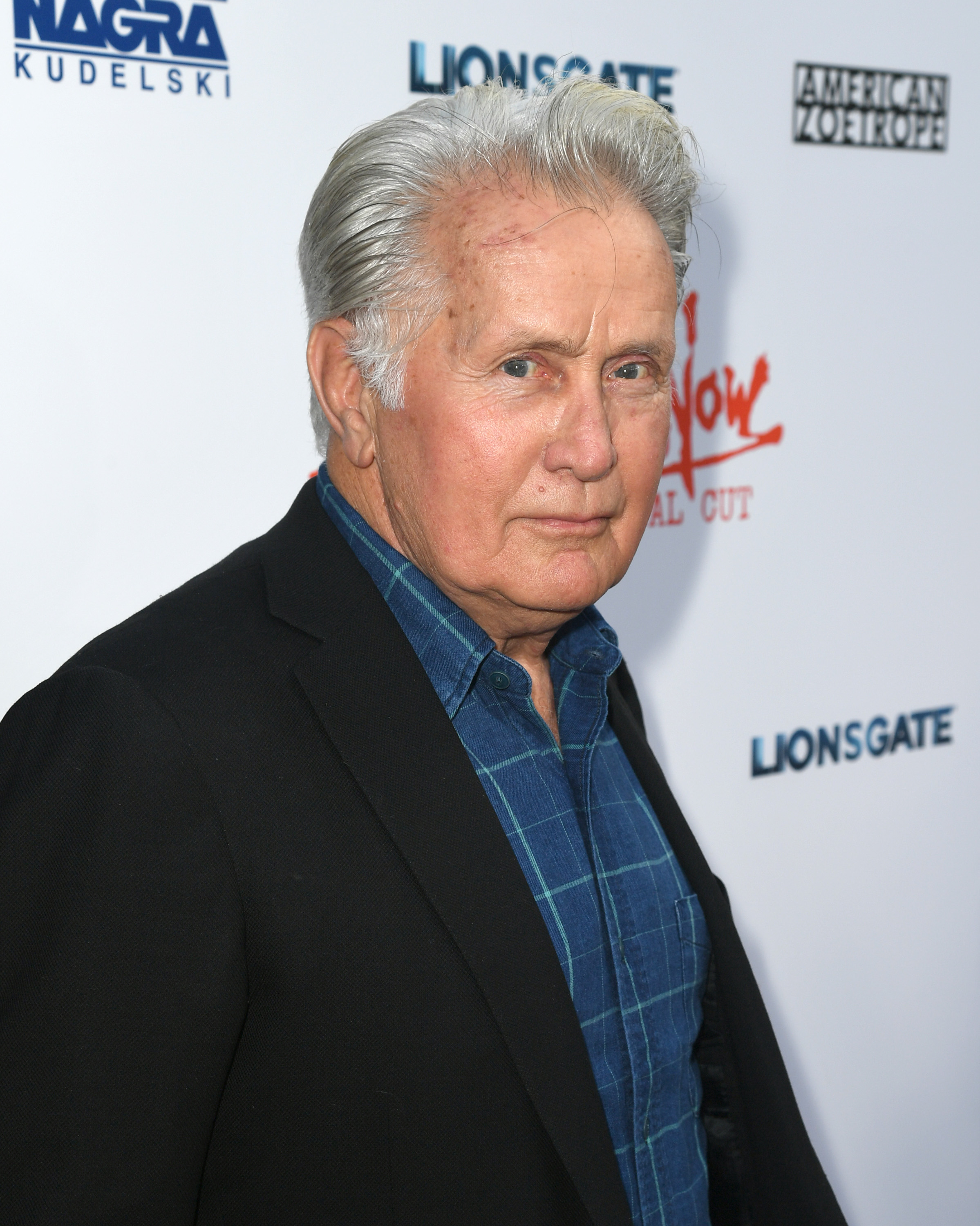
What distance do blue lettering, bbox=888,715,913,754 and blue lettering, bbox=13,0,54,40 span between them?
188 cm

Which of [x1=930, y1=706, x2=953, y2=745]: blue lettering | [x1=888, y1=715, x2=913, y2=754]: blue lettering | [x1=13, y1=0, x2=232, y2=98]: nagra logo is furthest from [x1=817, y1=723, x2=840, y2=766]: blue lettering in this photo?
[x1=13, y1=0, x2=232, y2=98]: nagra logo

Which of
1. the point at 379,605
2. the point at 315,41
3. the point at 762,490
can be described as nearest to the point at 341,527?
the point at 379,605

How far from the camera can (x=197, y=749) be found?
93 cm

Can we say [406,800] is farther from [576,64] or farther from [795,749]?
[795,749]

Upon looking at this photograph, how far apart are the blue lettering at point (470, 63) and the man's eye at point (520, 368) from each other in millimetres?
932

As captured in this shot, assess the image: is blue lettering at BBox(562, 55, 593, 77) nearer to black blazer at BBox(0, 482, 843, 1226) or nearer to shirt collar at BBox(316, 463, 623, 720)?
shirt collar at BBox(316, 463, 623, 720)

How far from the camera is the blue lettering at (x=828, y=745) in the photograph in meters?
2.38

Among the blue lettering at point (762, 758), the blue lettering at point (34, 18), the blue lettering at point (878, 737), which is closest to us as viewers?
the blue lettering at point (34, 18)

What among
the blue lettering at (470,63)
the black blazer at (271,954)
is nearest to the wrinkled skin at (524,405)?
the black blazer at (271,954)

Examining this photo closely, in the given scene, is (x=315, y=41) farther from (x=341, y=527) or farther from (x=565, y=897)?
(x=565, y=897)

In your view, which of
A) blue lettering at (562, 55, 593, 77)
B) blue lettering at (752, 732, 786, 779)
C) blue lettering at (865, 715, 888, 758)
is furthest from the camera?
blue lettering at (865, 715, 888, 758)

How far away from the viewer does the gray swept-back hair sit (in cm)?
105

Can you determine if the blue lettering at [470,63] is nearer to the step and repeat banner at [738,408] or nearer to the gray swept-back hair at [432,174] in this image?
the step and repeat banner at [738,408]

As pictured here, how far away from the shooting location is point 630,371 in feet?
3.67
